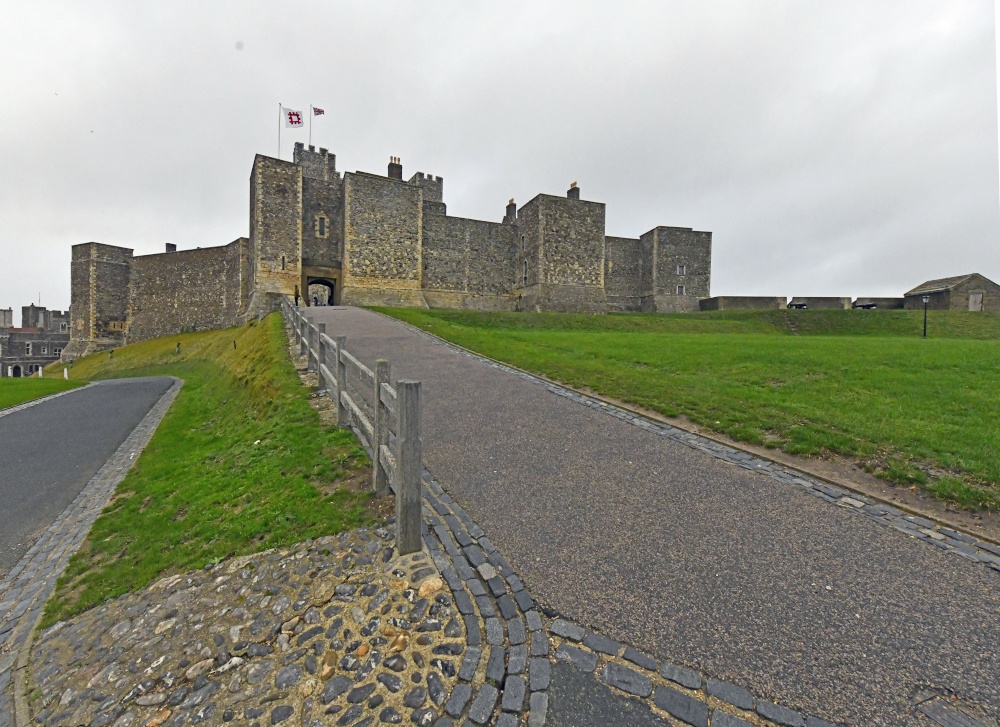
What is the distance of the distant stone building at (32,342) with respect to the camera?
163 ft

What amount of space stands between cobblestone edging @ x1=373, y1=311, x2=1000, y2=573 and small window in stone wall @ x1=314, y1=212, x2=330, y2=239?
27114 mm

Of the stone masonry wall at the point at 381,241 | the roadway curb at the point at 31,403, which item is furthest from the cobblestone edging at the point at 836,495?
the stone masonry wall at the point at 381,241

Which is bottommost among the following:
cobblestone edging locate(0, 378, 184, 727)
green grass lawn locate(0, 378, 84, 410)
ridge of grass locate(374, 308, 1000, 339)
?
cobblestone edging locate(0, 378, 184, 727)

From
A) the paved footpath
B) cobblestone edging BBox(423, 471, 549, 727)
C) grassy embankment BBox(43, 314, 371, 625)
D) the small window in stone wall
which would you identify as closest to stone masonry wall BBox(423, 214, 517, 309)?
the small window in stone wall

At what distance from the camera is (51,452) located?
→ 9.08 m

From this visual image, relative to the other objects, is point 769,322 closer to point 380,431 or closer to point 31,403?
point 380,431

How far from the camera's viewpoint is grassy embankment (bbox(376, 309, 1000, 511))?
5.30 m

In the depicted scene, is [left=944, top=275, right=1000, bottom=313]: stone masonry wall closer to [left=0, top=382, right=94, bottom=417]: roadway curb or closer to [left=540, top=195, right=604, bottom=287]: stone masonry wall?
[left=540, top=195, right=604, bottom=287]: stone masonry wall

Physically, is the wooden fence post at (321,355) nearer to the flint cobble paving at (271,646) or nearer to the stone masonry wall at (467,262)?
the flint cobble paving at (271,646)

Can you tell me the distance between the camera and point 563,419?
7.07m

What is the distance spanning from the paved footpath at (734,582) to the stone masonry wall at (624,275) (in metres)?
37.0

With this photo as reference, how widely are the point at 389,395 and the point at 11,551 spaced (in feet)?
19.5

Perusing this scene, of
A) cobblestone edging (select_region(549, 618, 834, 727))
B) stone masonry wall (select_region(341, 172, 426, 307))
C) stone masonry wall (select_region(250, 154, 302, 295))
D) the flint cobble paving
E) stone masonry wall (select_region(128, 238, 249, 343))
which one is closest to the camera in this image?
cobblestone edging (select_region(549, 618, 834, 727))

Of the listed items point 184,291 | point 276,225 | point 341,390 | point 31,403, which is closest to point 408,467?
point 341,390
